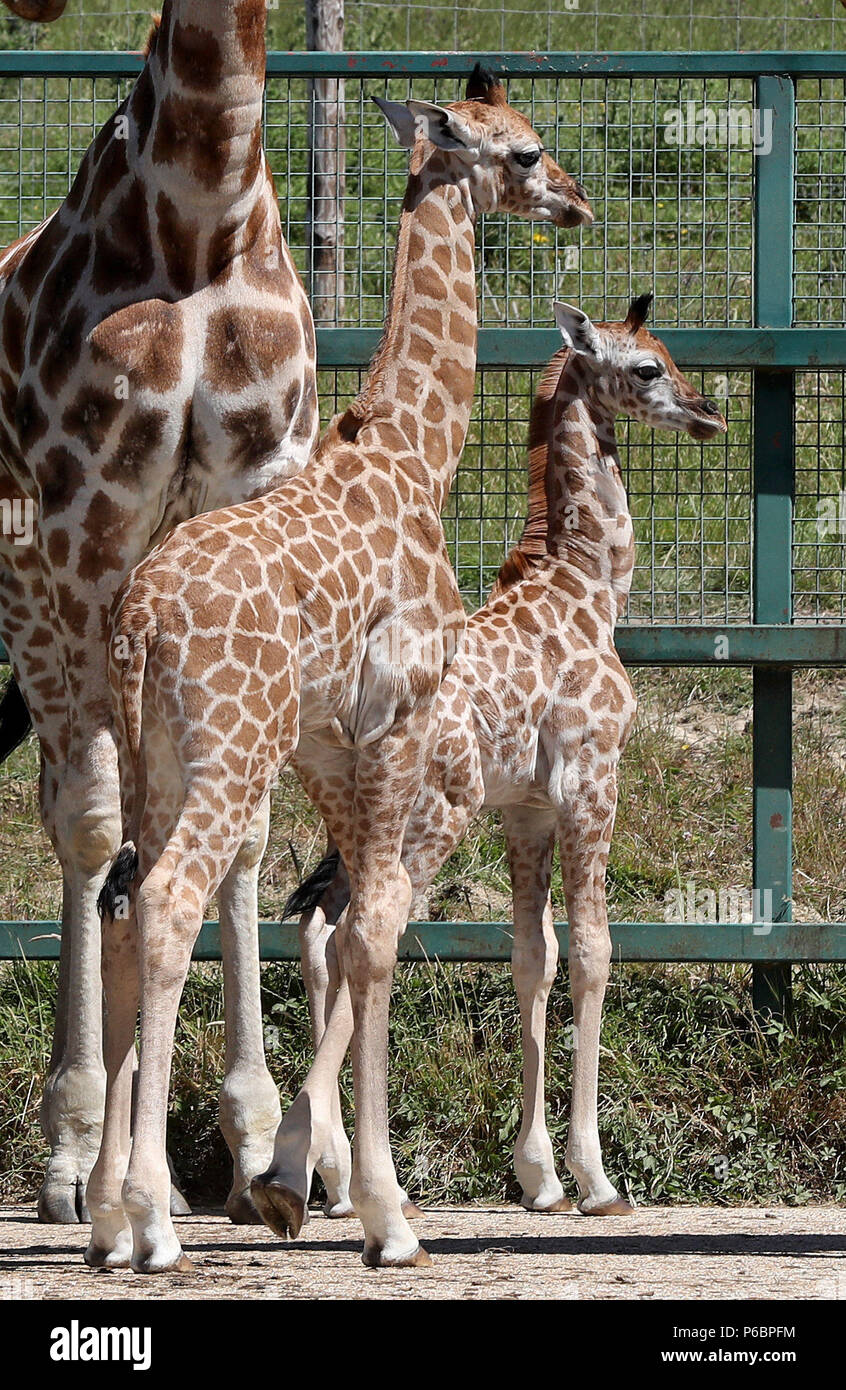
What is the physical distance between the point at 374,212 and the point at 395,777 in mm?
8349

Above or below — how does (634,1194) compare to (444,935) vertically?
below

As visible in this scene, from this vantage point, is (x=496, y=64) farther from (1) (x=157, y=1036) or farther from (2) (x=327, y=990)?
(1) (x=157, y=1036)

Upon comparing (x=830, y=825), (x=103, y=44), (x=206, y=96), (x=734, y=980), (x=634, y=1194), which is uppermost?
(x=103, y=44)

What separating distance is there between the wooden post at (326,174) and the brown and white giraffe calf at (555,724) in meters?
1.01

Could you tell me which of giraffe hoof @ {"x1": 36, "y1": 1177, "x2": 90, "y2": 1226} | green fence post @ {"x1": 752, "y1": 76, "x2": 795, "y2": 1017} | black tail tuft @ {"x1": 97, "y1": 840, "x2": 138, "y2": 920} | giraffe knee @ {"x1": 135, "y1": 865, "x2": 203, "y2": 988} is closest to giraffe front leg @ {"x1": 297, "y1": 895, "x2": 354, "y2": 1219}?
giraffe hoof @ {"x1": 36, "y1": 1177, "x2": 90, "y2": 1226}

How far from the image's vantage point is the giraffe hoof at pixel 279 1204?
445cm

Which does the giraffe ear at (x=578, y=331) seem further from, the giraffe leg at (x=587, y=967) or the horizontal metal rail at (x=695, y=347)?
the giraffe leg at (x=587, y=967)

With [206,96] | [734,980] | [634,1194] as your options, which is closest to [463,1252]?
[634,1194]

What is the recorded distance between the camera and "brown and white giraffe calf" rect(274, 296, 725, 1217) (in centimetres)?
533

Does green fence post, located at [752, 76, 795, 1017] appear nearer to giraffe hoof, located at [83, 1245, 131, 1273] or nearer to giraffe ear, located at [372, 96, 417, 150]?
giraffe ear, located at [372, 96, 417, 150]

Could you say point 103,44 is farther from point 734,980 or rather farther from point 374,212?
point 734,980

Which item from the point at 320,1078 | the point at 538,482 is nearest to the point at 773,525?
the point at 538,482
